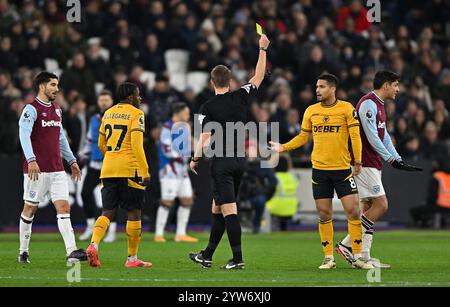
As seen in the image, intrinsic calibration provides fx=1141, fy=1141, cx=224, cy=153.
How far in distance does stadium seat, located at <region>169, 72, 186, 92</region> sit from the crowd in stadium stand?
24 mm

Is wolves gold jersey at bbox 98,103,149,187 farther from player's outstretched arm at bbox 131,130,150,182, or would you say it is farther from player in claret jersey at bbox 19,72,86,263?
player in claret jersey at bbox 19,72,86,263

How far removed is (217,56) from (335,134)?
13805mm

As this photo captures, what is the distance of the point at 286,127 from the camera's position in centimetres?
2544

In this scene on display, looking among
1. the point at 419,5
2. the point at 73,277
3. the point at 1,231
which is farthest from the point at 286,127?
the point at 73,277

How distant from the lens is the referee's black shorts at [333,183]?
14.1 metres

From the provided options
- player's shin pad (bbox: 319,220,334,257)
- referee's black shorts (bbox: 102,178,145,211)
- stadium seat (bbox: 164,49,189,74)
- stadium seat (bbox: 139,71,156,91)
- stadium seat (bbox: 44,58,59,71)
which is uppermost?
stadium seat (bbox: 164,49,189,74)

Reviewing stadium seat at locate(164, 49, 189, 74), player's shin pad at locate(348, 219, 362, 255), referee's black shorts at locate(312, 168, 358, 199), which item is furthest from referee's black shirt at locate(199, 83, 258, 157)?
stadium seat at locate(164, 49, 189, 74)

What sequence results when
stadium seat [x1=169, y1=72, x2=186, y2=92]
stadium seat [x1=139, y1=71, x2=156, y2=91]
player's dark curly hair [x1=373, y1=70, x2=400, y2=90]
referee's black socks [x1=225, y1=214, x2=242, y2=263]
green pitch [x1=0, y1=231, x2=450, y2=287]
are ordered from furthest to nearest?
1. stadium seat [x1=169, y1=72, x2=186, y2=92]
2. stadium seat [x1=139, y1=71, x2=156, y2=91]
3. player's dark curly hair [x1=373, y1=70, x2=400, y2=90]
4. referee's black socks [x1=225, y1=214, x2=242, y2=263]
5. green pitch [x1=0, y1=231, x2=450, y2=287]

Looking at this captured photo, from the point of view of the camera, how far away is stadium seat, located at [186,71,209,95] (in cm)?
2709

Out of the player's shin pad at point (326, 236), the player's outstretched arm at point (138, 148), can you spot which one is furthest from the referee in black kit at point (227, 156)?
the player's shin pad at point (326, 236)

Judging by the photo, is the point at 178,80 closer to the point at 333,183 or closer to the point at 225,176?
the point at 333,183

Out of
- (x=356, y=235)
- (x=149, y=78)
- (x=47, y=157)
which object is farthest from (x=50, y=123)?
(x=149, y=78)

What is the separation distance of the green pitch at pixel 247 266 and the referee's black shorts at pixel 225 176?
2.88ft
